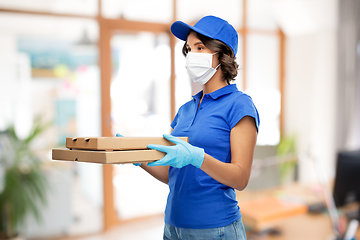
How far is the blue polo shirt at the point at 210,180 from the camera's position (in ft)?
3.37

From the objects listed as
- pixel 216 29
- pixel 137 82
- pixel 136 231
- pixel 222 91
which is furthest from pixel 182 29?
pixel 136 231

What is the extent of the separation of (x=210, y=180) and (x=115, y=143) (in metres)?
0.35

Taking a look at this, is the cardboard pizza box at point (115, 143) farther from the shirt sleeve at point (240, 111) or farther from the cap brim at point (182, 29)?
the cap brim at point (182, 29)

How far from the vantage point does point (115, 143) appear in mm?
871

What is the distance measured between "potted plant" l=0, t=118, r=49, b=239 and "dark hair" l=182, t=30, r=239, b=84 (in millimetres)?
2132

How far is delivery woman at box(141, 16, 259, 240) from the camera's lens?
986mm

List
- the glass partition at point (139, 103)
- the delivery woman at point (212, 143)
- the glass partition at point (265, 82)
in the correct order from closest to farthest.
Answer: the delivery woman at point (212, 143)
the glass partition at point (139, 103)
the glass partition at point (265, 82)

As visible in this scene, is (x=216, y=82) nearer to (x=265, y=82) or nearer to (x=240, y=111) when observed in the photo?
(x=240, y=111)

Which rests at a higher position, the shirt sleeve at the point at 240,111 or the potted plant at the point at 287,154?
the shirt sleeve at the point at 240,111

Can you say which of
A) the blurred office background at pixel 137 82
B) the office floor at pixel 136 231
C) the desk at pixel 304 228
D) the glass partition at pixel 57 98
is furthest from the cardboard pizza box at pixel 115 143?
the office floor at pixel 136 231

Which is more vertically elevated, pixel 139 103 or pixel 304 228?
pixel 139 103

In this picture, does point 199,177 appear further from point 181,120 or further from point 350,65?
point 350,65

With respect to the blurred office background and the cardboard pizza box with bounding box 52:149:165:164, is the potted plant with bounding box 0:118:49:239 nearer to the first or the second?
the blurred office background

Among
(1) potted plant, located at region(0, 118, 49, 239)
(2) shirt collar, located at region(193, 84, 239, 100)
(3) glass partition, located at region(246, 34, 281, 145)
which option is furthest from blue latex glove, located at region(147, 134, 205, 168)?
(3) glass partition, located at region(246, 34, 281, 145)
